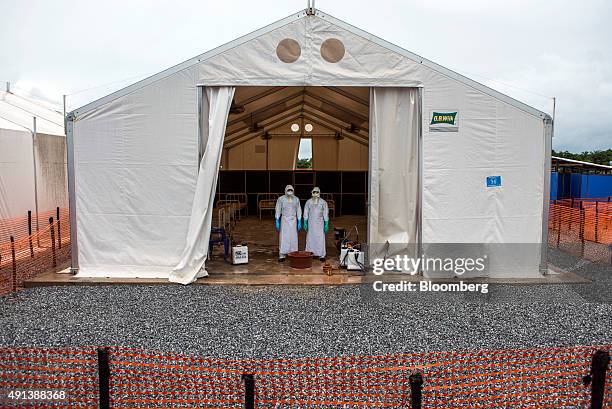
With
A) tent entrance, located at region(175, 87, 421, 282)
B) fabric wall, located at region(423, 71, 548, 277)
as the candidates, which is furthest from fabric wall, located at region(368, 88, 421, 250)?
fabric wall, located at region(423, 71, 548, 277)

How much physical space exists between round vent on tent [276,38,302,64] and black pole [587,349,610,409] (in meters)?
6.25

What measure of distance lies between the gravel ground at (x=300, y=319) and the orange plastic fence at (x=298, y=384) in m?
Answer: 0.92

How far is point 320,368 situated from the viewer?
14.4 ft

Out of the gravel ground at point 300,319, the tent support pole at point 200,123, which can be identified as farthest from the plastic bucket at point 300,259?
the tent support pole at point 200,123

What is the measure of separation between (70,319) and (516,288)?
6.56m

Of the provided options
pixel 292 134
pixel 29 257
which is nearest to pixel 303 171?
pixel 292 134

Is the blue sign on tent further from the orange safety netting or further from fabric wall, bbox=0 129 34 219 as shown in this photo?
fabric wall, bbox=0 129 34 219

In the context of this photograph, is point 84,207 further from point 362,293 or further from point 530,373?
point 530,373

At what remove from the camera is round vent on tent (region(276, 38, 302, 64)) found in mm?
8117

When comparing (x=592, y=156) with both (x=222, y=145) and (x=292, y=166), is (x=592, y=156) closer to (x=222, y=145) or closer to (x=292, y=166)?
(x=292, y=166)

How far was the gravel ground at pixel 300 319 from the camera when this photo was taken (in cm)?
548

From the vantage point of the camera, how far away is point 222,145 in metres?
8.34

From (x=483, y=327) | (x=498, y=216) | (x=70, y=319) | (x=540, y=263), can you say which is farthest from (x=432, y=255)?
(x=70, y=319)

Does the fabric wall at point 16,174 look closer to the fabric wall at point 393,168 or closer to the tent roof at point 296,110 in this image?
the tent roof at point 296,110
